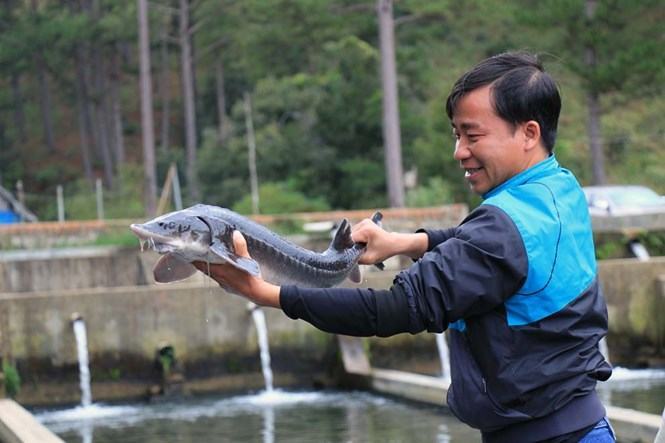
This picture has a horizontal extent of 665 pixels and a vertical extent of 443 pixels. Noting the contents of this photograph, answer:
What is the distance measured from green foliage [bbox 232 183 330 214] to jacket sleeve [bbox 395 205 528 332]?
2950 cm

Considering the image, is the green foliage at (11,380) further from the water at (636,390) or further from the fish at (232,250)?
the fish at (232,250)

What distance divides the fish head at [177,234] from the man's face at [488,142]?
72 cm

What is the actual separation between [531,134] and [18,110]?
6320 cm

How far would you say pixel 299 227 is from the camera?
24891mm

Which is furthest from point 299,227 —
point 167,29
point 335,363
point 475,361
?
point 167,29

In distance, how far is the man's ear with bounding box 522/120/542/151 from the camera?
3.47 m

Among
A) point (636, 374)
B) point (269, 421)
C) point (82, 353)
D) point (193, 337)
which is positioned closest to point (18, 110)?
point (193, 337)

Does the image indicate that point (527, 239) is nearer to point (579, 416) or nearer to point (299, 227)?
point (579, 416)

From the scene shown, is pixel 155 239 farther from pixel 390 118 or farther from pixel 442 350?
pixel 390 118

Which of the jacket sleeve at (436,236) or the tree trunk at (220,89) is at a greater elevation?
the tree trunk at (220,89)

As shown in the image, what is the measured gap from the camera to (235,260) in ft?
10.8

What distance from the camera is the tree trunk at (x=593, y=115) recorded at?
98.0 feet

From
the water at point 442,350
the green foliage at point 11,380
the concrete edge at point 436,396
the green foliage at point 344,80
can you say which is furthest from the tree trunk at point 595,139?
the green foliage at point 11,380

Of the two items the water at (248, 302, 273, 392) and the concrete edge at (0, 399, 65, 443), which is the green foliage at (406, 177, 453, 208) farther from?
the concrete edge at (0, 399, 65, 443)
